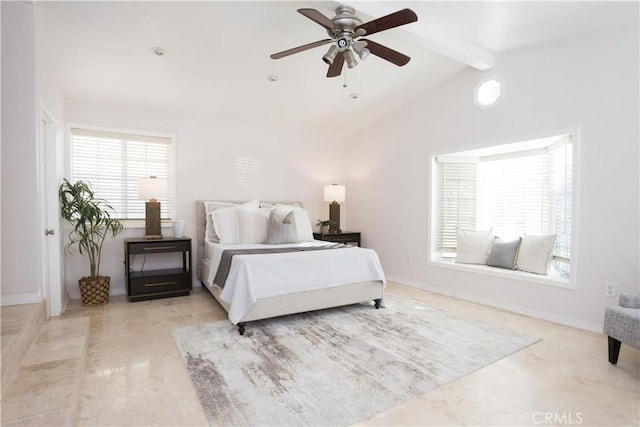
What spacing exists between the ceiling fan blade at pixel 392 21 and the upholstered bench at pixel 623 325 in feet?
8.15

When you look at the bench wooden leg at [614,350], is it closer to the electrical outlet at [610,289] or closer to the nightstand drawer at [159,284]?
the electrical outlet at [610,289]

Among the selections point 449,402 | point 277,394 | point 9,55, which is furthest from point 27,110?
point 449,402

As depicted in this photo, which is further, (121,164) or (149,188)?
(121,164)

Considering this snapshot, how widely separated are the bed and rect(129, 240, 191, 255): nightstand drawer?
0.31 m

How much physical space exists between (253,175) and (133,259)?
6.66ft

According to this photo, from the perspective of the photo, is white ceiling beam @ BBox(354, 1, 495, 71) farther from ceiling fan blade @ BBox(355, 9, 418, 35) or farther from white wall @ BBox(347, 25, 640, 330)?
ceiling fan blade @ BBox(355, 9, 418, 35)

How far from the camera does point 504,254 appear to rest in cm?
407

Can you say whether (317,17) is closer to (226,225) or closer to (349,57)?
(349,57)

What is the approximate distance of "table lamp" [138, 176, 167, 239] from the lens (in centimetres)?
403

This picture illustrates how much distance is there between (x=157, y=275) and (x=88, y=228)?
3.07 feet

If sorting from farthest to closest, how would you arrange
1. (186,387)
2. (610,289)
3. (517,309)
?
(517,309) < (610,289) < (186,387)

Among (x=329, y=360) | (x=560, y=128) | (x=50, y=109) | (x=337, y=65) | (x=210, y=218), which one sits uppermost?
(x=337, y=65)

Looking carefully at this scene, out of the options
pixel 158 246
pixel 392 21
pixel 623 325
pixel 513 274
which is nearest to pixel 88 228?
pixel 158 246

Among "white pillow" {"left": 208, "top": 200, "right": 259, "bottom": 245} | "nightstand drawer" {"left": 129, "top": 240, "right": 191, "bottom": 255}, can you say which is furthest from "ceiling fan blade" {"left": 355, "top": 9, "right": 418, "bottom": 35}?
"nightstand drawer" {"left": 129, "top": 240, "right": 191, "bottom": 255}
